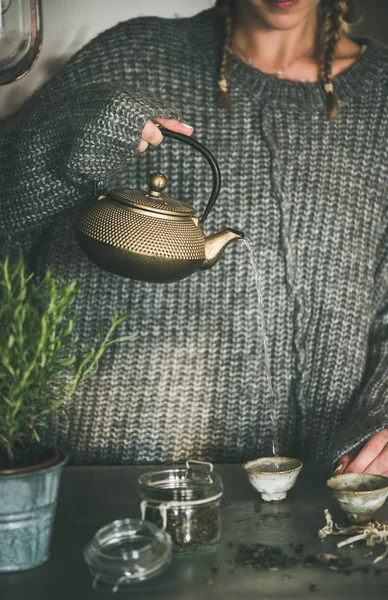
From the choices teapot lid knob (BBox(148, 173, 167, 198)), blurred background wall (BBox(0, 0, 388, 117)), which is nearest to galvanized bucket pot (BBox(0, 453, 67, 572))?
teapot lid knob (BBox(148, 173, 167, 198))

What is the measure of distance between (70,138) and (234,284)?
0.45m

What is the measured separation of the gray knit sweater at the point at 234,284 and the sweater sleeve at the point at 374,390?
2 centimetres

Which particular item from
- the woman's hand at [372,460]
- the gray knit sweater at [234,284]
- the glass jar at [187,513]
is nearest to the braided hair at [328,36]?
the gray knit sweater at [234,284]

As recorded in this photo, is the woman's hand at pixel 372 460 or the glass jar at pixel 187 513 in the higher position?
the glass jar at pixel 187 513

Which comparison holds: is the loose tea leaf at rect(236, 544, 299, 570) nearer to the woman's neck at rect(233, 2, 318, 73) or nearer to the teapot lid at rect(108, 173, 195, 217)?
the teapot lid at rect(108, 173, 195, 217)

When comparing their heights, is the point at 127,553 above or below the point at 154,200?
below

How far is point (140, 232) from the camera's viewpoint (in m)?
0.97

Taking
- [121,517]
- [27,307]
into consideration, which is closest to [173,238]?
[27,307]

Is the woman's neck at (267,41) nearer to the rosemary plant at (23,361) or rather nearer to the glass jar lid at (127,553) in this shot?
the rosemary plant at (23,361)

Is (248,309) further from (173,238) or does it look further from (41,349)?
(41,349)

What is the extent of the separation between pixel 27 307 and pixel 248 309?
2.24 feet

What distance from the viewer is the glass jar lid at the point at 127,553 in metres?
0.76

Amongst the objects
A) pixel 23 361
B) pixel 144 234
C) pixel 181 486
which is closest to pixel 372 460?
pixel 181 486

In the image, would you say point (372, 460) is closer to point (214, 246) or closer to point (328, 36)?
point (214, 246)
